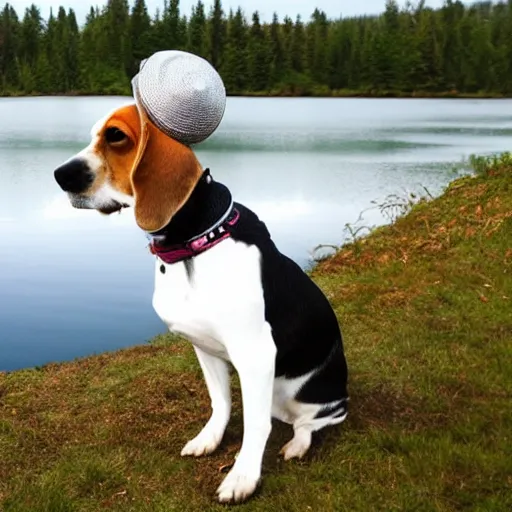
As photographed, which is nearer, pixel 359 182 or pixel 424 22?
pixel 359 182

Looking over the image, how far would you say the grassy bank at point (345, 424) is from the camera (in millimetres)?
3557

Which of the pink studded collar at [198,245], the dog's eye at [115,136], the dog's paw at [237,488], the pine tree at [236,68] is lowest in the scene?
the pine tree at [236,68]

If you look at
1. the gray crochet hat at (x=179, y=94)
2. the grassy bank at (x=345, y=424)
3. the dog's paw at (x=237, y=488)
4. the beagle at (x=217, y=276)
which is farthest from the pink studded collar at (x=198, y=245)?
the grassy bank at (x=345, y=424)

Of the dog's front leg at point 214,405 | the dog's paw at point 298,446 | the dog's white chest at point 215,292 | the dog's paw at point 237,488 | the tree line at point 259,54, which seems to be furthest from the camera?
the tree line at point 259,54

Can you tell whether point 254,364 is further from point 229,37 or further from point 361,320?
point 229,37

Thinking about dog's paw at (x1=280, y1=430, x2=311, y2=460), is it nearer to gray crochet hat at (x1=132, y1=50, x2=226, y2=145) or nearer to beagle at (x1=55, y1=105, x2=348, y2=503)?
beagle at (x1=55, y1=105, x2=348, y2=503)

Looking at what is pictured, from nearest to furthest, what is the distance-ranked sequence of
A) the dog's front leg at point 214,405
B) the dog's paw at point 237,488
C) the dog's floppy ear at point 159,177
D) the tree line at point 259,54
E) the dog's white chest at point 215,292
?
the dog's floppy ear at point 159,177 → the dog's white chest at point 215,292 → the dog's paw at point 237,488 → the dog's front leg at point 214,405 → the tree line at point 259,54

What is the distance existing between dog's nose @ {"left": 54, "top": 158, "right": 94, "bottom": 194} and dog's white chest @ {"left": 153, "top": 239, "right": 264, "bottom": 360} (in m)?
0.51

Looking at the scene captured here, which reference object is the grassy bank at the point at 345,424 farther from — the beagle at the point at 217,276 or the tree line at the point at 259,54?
the tree line at the point at 259,54

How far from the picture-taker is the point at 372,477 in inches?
145

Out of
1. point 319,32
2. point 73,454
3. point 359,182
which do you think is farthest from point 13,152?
point 319,32

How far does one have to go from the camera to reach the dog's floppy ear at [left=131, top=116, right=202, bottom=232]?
2.94 m

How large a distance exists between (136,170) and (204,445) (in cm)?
162

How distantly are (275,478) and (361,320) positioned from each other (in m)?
2.84
